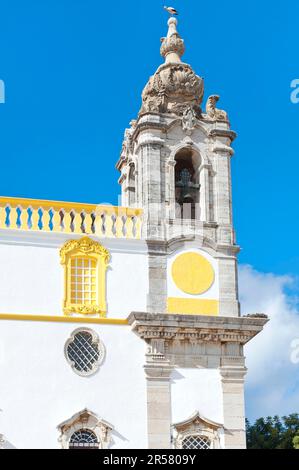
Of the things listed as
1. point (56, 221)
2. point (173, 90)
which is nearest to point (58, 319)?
point (56, 221)

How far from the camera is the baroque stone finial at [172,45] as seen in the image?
87.4ft

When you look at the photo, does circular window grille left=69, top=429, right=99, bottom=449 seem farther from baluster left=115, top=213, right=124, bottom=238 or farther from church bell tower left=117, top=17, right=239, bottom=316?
baluster left=115, top=213, right=124, bottom=238

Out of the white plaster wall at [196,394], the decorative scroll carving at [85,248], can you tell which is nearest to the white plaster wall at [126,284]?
the decorative scroll carving at [85,248]

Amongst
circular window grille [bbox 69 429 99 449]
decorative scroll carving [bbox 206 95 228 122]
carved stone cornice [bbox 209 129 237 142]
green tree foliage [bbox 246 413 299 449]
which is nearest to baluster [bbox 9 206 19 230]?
circular window grille [bbox 69 429 99 449]

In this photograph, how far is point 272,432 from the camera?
149ft

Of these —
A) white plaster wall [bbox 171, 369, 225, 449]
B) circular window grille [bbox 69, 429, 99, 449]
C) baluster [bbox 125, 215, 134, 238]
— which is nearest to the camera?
circular window grille [bbox 69, 429, 99, 449]

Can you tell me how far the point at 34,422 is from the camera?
2155 centimetres

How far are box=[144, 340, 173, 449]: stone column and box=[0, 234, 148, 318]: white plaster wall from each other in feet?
4.33

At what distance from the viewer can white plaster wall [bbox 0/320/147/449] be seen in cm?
2153

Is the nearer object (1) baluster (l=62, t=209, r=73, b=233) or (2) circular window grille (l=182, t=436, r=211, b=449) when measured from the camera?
(2) circular window grille (l=182, t=436, r=211, b=449)

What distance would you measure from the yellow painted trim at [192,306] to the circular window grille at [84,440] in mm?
3714

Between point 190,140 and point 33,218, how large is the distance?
497 cm

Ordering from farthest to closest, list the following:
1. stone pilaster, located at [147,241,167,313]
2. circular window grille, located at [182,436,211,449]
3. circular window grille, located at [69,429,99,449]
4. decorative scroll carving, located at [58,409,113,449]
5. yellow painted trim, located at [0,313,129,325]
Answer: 1. stone pilaster, located at [147,241,167,313]
2. circular window grille, located at [182,436,211,449]
3. yellow painted trim, located at [0,313,129,325]
4. circular window grille, located at [69,429,99,449]
5. decorative scroll carving, located at [58,409,113,449]
